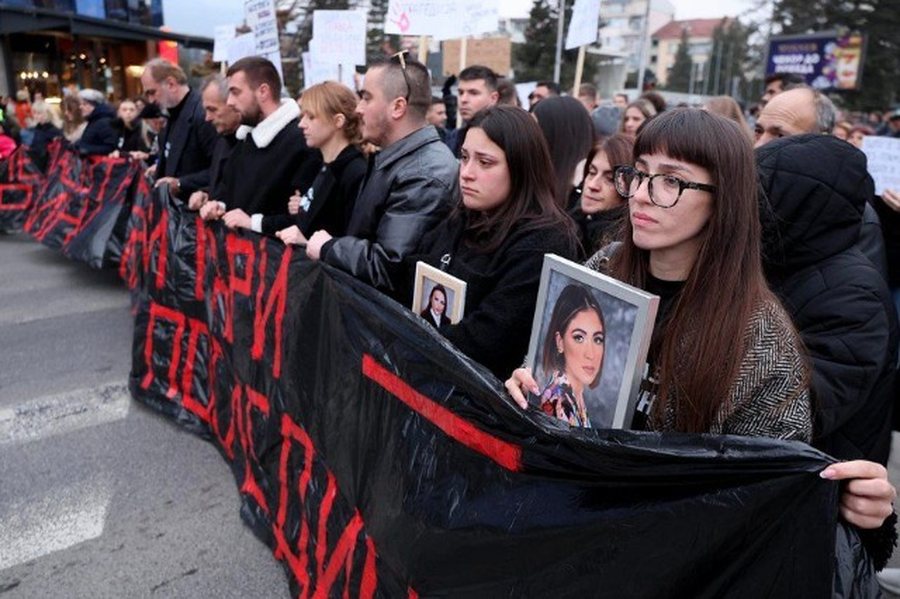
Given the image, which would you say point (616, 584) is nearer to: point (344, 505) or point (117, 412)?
point (344, 505)

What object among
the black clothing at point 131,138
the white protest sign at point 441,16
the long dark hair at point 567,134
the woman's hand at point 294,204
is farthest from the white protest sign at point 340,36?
the long dark hair at point 567,134

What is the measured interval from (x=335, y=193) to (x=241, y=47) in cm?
392

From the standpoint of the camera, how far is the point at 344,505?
227 centimetres

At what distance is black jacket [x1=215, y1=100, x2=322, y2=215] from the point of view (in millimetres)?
3984

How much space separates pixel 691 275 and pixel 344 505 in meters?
1.30

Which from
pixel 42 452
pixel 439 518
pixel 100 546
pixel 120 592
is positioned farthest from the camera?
pixel 42 452

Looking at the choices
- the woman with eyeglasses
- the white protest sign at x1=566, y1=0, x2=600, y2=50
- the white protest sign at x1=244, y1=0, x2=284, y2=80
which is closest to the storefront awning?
the white protest sign at x1=244, y1=0, x2=284, y2=80

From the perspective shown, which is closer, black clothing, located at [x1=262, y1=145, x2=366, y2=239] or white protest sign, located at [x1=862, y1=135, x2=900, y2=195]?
black clothing, located at [x1=262, y1=145, x2=366, y2=239]

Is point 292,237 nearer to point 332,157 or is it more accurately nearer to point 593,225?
point 332,157

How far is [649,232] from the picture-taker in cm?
157

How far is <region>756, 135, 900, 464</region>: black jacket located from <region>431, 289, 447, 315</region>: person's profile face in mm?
935

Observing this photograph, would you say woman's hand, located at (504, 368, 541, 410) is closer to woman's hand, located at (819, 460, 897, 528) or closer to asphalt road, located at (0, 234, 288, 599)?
woman's hand, located at (819, 460, 897, 528)

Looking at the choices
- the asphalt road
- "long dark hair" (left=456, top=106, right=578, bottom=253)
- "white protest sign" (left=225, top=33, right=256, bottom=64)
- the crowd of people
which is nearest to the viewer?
the crowd of people

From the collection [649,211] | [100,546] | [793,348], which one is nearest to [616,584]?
[793,348]
